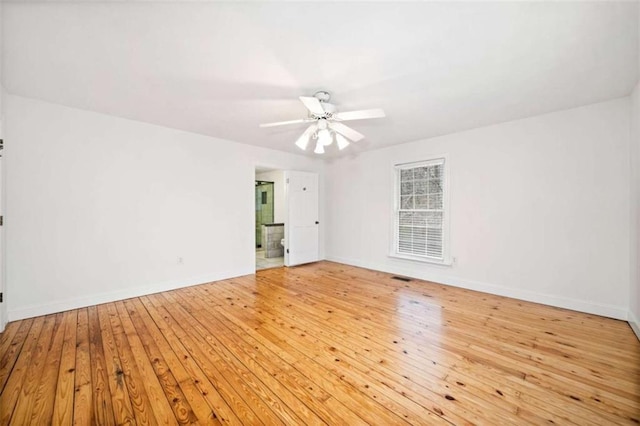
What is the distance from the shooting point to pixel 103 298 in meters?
3.38

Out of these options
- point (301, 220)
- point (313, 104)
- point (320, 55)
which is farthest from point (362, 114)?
point (301, 220)

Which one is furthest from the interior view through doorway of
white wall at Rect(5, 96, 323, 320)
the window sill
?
the window sill

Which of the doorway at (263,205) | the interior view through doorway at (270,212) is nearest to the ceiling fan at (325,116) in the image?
the interior view through doorway at (270,212)

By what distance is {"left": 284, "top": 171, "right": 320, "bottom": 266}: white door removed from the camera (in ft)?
18.2

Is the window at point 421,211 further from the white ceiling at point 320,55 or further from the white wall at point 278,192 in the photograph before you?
the white wall at point 278,192

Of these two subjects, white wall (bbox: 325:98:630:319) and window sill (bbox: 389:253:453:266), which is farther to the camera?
window sill (bbox: 389:253:453:266)

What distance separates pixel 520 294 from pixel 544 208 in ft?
4.07

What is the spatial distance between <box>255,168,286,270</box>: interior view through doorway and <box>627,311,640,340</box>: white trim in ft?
19.5

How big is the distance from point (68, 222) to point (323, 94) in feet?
11.6

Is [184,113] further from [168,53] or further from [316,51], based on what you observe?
[316,51]

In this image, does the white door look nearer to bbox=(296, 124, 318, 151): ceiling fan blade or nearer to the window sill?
the window sill

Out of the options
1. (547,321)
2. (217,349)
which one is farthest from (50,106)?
(547,321)

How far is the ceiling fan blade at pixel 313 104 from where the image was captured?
7.57 feet

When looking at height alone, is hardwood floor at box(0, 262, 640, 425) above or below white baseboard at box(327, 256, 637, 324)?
below
